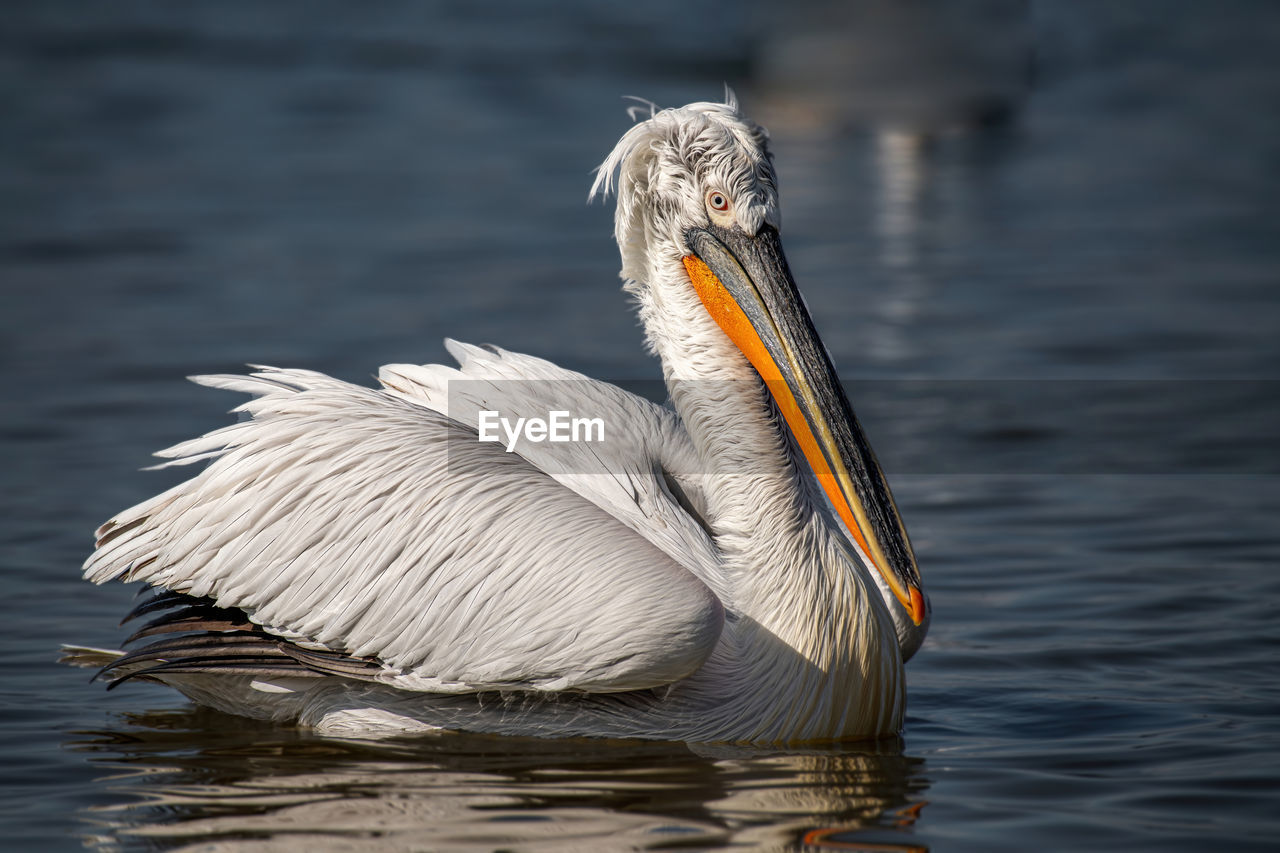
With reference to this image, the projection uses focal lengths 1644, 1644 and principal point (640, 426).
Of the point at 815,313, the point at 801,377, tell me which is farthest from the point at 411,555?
the point at 815,313

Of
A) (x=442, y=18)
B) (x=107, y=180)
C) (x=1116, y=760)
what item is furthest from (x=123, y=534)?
(x=442, y=18)

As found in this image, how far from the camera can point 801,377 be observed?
4289 millimetres

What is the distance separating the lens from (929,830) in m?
3.73

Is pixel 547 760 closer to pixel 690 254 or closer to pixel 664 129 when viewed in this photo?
pixel 690 254

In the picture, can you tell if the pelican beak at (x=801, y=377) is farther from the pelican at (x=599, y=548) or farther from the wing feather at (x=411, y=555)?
the wing feather at (x=411, y=555)

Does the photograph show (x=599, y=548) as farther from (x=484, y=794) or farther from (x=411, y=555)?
(x=484, y=794)

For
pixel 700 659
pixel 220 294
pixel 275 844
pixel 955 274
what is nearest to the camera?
pixel 275 844

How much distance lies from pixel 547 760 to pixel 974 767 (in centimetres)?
108

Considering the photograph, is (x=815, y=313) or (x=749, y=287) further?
(x=815, y=313)

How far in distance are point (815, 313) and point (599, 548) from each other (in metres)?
5.30

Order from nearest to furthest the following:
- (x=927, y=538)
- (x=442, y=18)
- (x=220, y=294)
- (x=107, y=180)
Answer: (x=927, y=538) → (x=220, y=294) → (x=107, y=180) → (x=442, y=18)

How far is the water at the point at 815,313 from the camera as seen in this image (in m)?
4.00

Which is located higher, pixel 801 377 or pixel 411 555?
pixel 801 377

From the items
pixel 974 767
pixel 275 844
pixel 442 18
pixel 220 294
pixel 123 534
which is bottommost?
pixel 275 844
